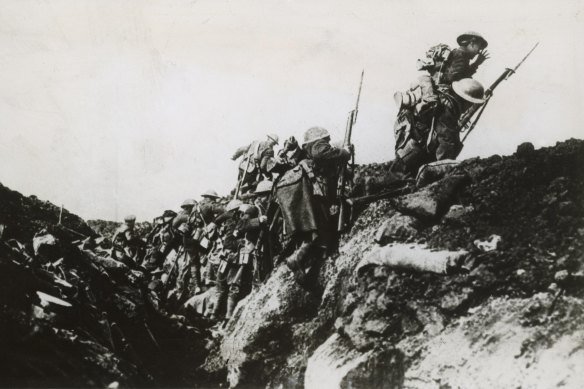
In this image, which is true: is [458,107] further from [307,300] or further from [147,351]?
[147,351]

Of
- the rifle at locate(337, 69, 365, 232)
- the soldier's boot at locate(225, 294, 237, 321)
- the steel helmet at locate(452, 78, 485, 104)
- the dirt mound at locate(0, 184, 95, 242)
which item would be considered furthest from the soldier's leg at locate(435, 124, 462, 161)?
the dirt mound at locate(0, 184, 95, 242)

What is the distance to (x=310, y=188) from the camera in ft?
20.8

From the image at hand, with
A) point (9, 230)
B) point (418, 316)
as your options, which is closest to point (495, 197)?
point (418, 316)

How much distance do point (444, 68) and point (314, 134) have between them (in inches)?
74.5

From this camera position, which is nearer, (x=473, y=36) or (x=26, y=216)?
(x=473, y=36)

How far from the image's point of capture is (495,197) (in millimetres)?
5355

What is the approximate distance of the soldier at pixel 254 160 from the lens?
28.6 feet

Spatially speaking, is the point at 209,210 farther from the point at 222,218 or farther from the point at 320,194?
the point at 320,194

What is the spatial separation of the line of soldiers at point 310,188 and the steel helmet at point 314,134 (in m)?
0.01

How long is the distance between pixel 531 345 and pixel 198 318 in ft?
15.2

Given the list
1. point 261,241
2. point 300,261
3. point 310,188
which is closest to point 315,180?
point 310,188

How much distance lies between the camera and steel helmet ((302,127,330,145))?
21.0 feet

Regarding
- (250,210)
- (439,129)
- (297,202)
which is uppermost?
(439,129)

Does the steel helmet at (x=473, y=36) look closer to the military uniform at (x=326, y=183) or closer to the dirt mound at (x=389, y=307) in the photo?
the dirt mound at (x=389, y=307)
